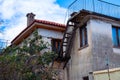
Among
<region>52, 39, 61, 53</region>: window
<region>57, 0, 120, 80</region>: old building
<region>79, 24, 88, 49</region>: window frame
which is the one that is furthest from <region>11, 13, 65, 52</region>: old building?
<region>79, 24, 88, 49</region>: window frame

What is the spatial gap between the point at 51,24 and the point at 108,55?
4.97 m

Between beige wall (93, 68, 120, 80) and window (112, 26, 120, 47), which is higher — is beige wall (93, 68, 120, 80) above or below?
below

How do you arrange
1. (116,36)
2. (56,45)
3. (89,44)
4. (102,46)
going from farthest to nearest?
1. (56,45)
2. (116,36)
3. (102,46)
4. (89,44)

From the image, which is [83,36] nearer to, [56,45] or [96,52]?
[96,52]

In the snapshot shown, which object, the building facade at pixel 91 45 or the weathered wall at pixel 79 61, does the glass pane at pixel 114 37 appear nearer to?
the building facade at pixel 91 45

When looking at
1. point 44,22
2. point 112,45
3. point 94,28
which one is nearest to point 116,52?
point 112,45

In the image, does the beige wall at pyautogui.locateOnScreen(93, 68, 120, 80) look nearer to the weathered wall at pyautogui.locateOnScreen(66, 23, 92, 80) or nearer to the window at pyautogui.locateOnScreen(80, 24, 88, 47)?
the weathered wall at pyautogui.locateOnScreen(66, 23, 92, 80)

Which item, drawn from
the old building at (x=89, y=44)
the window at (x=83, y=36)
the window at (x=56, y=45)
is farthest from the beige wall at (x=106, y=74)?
the window at (x=56, y=45)

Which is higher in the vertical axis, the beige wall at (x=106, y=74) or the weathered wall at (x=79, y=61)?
the weathered wall at (x=79, y=61)

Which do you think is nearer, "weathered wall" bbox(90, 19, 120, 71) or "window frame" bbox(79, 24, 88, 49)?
"weathered wall" bbox(90, 19, 120, 71)

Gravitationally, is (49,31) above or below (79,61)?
above

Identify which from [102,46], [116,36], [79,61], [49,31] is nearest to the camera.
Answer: [102,46]

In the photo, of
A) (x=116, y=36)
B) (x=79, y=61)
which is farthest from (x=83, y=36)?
(x=116, y=36)

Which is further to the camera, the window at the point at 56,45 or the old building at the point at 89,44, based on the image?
the window at the point at 56,45
